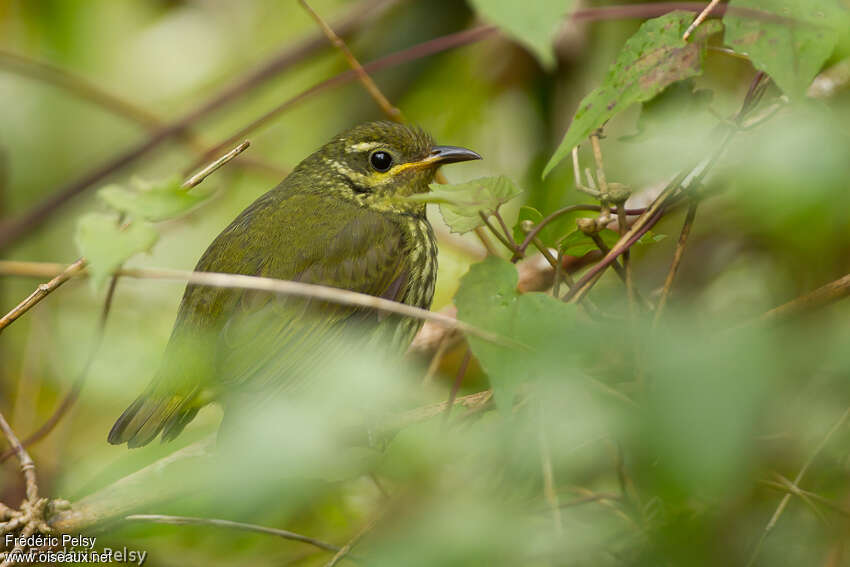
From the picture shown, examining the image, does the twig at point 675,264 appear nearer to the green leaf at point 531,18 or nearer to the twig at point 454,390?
the twig at point 454,390

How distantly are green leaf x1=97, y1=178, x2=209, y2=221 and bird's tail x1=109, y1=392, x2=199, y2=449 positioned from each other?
4.27ft

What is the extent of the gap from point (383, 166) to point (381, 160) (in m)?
0.02

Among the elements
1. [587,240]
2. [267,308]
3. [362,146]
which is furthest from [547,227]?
[362,146]

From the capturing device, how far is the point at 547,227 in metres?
2.41

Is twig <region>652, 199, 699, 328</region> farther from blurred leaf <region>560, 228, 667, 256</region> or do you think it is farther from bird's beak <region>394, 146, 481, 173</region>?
bird's beak <region>394, 146, 481, 173</region>

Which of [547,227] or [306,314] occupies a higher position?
[547,227]

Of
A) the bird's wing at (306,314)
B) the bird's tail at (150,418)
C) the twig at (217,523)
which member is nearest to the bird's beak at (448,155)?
the bird's wing at (306,314)

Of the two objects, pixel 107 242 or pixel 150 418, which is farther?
pixel 150 418

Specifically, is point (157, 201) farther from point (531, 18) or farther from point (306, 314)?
point (306, 314)

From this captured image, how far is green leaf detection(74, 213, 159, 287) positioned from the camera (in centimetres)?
140

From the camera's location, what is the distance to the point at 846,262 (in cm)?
295

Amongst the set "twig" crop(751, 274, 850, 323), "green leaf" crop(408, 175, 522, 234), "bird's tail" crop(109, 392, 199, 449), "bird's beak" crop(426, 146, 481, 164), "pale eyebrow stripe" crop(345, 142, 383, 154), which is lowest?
"twig" crop(751, 274, 850, 323)

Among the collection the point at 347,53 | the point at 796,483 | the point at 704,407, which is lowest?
the point at 796,483

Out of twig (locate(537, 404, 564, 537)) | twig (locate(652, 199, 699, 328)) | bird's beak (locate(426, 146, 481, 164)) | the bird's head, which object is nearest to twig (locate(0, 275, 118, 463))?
twig (locate(537, 404, 564, 537))
